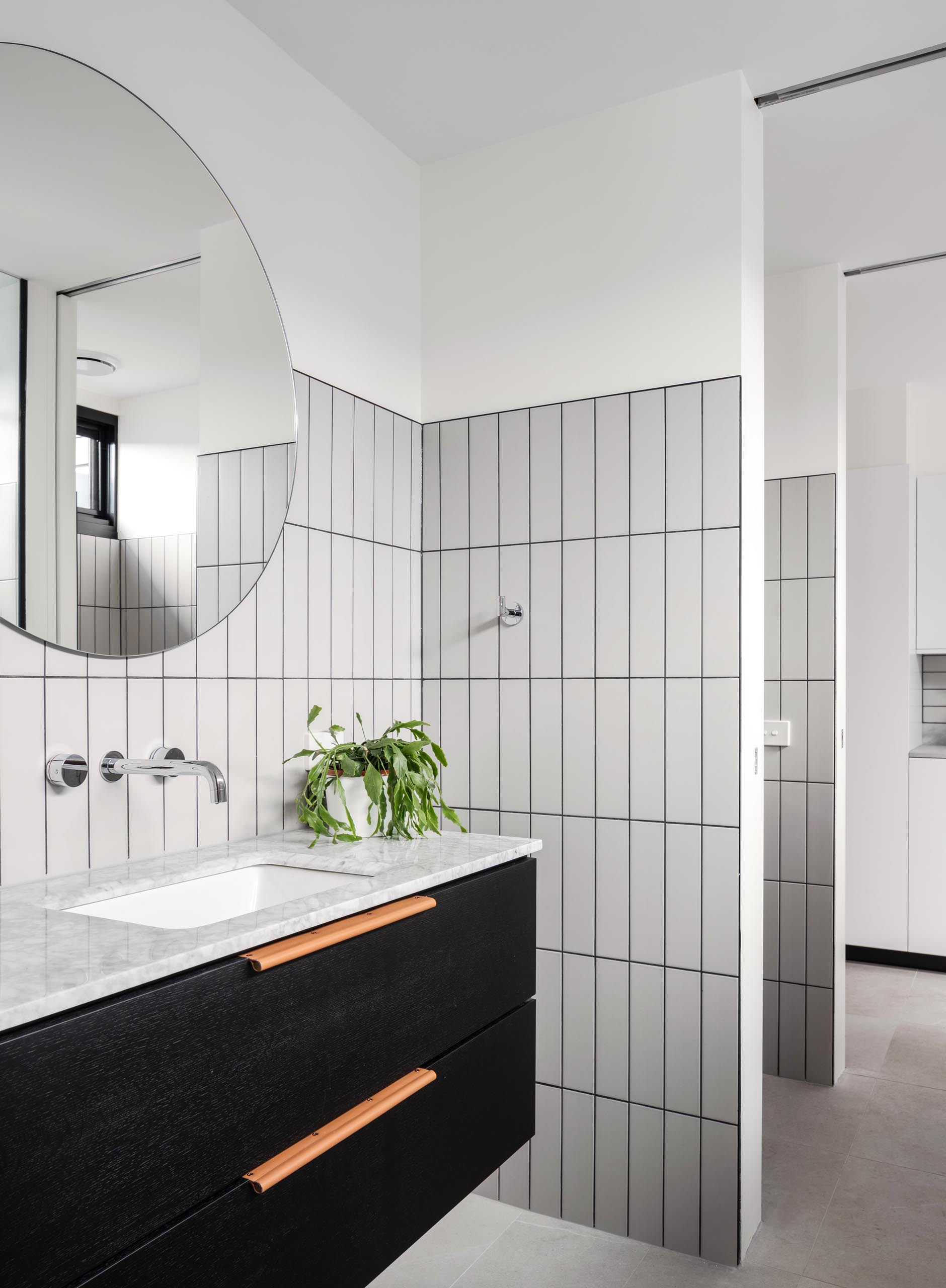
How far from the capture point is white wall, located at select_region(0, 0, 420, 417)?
1632 millimetres

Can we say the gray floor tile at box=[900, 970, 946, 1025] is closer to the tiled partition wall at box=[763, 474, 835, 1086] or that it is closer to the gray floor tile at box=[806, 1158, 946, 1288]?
the tiled partition wall at box=[763, 474, 835, 1086]

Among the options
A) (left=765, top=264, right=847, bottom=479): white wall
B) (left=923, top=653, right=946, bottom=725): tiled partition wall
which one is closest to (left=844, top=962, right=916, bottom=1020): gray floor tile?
(left=923, top=653, right=946, bottom=725): tiled partition wall

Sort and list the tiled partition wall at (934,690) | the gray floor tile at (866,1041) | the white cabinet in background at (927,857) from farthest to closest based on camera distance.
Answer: the tiled partition wall at (934,690), the white cabinet in background at (927,857), the gray floor tile at (866,1041)

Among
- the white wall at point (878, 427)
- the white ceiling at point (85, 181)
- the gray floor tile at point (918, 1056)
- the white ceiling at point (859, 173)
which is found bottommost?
the gray floor tile at point (918, 1056)

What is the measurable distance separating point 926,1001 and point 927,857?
616 mm

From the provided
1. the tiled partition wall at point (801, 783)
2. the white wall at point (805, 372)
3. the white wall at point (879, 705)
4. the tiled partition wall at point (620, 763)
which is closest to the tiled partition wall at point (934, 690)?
the white wall at point (879, 705)

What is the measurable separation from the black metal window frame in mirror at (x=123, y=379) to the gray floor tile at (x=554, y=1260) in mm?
1446

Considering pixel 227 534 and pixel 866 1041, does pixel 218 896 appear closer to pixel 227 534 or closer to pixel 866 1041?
pixel 227 534

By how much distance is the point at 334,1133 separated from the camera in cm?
126

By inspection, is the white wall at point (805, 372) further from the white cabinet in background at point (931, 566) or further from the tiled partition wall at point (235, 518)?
the tiled partition wall at point (235, 518)

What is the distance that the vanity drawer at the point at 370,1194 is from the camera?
1070 mm

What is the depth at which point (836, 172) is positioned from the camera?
2486 mm

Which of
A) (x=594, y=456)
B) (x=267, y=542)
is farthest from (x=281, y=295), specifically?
(x=594, y=456)

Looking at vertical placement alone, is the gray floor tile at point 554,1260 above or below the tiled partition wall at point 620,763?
below
